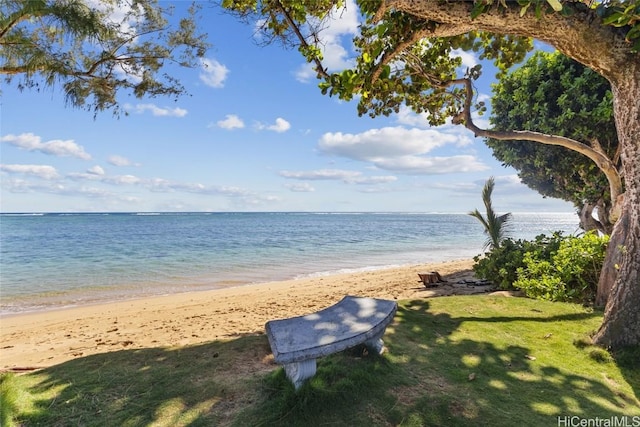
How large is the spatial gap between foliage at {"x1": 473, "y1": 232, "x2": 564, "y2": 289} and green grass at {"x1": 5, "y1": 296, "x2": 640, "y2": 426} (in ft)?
13.4

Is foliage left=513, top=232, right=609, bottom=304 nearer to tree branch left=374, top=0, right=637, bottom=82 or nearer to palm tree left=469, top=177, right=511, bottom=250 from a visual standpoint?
palm tree left=469, top=177, right=511, bottom=250

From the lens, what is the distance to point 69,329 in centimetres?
806

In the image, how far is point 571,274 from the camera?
736 centimetres

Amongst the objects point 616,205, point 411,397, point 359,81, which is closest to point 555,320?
point 616,205

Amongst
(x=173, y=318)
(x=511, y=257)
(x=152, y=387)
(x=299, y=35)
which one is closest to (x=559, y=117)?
(x=511, y=257)

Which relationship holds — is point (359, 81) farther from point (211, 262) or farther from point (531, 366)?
point (211, 262)

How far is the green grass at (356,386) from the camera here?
10.1 feet

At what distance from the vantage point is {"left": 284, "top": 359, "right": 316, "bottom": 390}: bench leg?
3207 millimetres

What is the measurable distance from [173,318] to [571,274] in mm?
9717

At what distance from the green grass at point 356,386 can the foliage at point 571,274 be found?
2617 mm

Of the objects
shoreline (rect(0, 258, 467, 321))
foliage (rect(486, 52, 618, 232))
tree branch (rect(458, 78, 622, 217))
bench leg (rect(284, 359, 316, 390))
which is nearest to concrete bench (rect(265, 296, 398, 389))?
bench leg (rect(284, 359, 316, 390))

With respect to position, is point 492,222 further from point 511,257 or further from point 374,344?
point 374,344

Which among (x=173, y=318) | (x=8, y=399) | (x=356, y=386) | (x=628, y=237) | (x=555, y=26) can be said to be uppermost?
(x=555, y=26)

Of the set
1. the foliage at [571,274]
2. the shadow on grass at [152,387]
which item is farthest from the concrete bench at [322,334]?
the foliage at [571,274]
